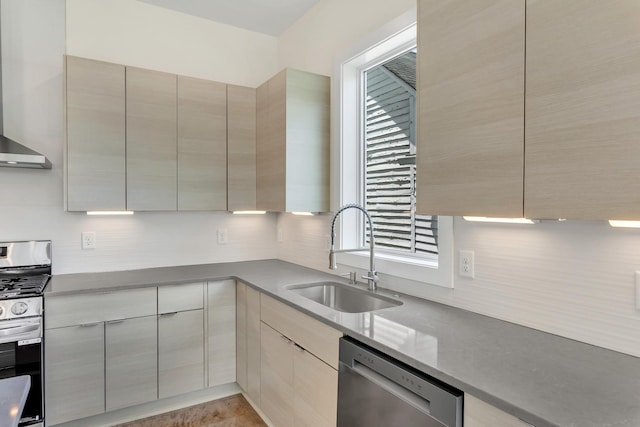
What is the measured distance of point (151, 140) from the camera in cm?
251

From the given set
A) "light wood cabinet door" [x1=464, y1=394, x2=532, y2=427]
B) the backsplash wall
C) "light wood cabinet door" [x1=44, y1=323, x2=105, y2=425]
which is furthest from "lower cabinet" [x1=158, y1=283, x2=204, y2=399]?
"light wood cabinet door" [x1=464, y1=394, x2=532, y2=427]

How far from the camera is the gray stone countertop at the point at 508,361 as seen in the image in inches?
34.7

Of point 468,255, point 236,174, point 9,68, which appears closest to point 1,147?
point 9,68

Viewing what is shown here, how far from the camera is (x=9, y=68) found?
2.40m

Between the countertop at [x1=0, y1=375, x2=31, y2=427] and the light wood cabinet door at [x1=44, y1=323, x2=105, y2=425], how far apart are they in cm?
132

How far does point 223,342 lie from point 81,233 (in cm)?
122

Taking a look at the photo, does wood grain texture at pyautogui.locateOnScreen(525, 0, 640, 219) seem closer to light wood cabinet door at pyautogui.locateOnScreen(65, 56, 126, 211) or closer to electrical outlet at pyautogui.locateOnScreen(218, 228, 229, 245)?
light wood cabinet door at pyautogui.locateOnScreen(65, 56, 126, 211)

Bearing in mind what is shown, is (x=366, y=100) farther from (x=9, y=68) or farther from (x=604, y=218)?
(x=9, y=68)

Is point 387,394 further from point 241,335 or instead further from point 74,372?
point 74,372

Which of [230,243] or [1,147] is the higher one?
[1,147]

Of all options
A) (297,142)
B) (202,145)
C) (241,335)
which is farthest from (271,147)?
(241,335)

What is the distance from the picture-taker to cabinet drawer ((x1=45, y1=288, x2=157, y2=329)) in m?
2.09

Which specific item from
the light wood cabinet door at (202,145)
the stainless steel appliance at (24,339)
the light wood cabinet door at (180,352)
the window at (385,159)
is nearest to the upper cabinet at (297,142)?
the window at (385,159)

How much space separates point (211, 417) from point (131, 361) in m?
0.62
